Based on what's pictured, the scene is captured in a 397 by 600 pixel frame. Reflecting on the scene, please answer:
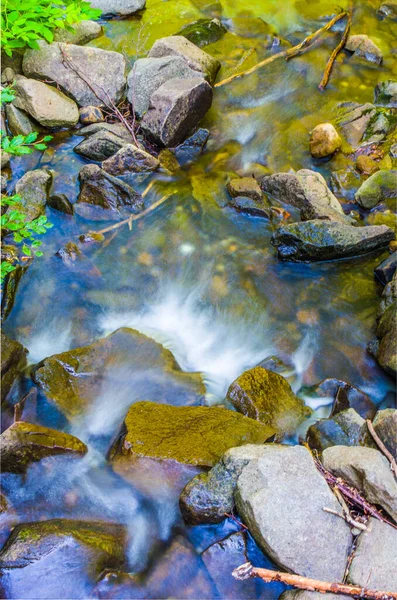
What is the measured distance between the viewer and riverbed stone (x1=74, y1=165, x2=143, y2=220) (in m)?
6.74

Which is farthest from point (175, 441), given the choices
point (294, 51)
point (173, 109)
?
point (294, 51)

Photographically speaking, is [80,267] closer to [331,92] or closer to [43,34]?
[43,34]

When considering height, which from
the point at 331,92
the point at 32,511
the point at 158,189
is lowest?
the point at 32,511

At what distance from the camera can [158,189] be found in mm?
7195

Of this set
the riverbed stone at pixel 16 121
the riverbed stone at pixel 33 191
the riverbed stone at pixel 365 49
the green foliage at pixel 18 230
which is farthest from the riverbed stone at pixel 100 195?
the riverbed stone at pixel 365 49

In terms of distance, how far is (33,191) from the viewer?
6688 mm

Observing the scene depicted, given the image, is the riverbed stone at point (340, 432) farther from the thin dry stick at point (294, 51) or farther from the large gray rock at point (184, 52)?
the thin dry stick at point (294, 51)

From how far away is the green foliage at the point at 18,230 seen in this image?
452 centimetres

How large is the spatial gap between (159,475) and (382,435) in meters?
1.85

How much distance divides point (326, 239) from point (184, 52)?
4.68 metres

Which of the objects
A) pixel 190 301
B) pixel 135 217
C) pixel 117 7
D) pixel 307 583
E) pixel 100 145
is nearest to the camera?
pixel 307 583

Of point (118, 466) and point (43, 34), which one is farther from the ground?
point (43, 34)

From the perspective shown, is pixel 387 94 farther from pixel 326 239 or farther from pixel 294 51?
pixel 326 239

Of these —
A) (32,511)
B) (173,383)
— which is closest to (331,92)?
(173,383)
